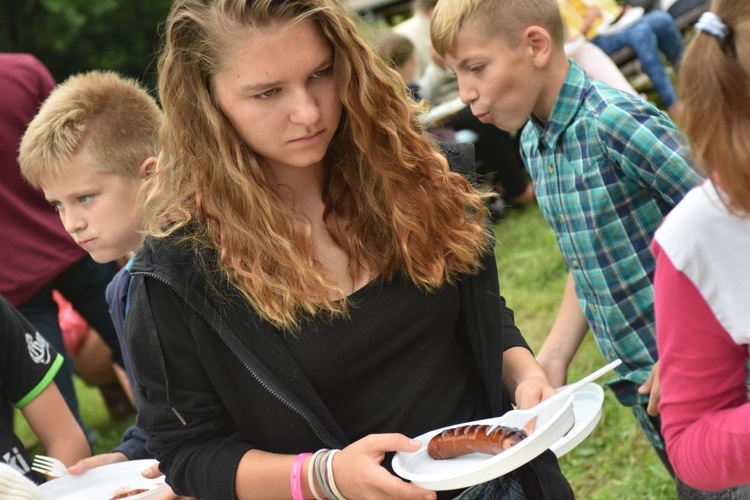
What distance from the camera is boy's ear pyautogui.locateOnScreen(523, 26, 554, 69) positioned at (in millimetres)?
2523

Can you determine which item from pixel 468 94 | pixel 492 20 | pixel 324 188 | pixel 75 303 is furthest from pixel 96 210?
pixel 75 303

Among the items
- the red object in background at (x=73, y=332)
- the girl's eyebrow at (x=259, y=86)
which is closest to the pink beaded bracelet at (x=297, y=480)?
the girl's eyebrow at (x=259, y=86)

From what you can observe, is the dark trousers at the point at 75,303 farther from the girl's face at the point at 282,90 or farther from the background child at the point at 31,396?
the girl's face at the point at 282,90

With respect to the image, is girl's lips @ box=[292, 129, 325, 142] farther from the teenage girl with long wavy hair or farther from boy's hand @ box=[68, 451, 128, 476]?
boy's hand @ box=[68, 451, 128, 476]

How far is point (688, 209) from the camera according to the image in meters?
1.38

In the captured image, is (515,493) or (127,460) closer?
(515,493)

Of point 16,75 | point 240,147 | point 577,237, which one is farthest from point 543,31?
point 16,75

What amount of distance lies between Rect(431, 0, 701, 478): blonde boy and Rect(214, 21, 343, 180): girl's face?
767 mm

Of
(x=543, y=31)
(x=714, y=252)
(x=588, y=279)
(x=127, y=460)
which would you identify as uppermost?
(x=543, y=31)

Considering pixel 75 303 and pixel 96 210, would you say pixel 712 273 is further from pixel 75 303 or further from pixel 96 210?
pixel 75 303

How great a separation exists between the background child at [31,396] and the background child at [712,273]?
1.88 metres

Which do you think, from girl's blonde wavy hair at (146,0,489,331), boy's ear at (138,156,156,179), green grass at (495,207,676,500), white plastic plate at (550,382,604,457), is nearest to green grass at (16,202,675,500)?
green grass at (495,207,676,500)

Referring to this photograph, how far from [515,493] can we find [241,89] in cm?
94

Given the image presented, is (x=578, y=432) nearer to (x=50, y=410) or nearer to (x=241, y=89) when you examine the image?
(x=241, y=89)
